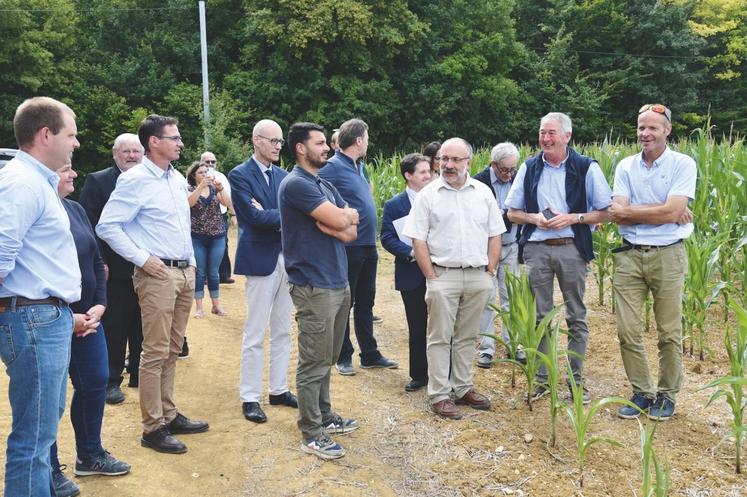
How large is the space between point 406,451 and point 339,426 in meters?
0.49

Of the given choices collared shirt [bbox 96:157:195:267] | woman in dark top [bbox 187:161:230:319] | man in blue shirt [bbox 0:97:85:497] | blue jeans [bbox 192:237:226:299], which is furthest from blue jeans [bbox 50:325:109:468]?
blue jeans [bbox 192:237:226:299]

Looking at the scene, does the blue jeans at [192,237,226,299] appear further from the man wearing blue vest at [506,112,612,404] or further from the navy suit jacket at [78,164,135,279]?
the man wearing blue vest at [506,112,612,404]

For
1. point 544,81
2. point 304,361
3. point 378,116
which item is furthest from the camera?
point 544,81

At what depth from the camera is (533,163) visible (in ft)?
15.7

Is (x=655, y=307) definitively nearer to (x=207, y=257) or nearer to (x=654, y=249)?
(x=654, y=249)

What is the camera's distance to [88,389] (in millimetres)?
3469

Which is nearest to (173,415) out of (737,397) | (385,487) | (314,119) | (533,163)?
(385,487)

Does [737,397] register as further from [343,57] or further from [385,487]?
[343,57]

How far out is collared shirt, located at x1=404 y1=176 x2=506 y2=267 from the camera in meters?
4.46

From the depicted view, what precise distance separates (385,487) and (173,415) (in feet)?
4.96

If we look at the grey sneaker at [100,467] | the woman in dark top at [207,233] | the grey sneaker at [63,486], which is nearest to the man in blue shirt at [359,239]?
the woman in dark top at [207,233]

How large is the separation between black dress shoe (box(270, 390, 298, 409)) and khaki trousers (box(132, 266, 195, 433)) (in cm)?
88

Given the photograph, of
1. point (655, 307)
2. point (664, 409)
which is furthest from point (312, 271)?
point (664, 409)

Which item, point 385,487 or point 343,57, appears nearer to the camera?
Answer: point 385,487
